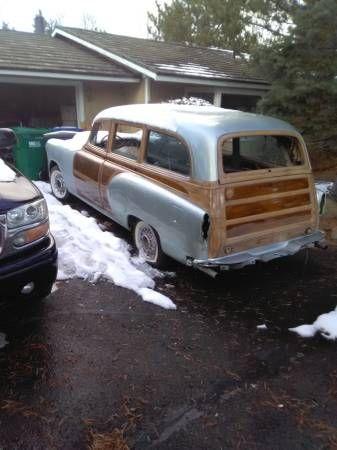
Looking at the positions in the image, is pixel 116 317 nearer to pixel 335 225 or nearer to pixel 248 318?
pixel 248 318

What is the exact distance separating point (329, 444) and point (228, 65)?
12.9 m

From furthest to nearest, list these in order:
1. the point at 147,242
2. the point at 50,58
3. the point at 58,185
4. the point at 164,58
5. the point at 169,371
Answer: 1. the point at 164,58
2. the point at 50,58
3. the point at 58,185
4. the point at 147,242
5. the point at 169,371

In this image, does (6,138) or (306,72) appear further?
(306,72)

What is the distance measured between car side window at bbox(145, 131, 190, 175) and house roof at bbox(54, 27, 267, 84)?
6.13m

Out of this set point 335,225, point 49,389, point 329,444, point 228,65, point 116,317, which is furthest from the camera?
point 228,65

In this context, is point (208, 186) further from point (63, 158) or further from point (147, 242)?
point (63, 158)

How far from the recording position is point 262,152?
15.2 feet

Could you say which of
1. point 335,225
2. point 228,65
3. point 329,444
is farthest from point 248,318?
point 228,65

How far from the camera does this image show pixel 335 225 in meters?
6.25

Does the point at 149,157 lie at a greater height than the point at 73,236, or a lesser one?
greater

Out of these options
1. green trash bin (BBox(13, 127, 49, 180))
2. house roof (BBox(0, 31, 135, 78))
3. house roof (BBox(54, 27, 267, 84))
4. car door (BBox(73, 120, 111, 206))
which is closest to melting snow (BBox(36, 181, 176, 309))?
car door (BBox(73, 120, 111, 206))

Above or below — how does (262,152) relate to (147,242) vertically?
above

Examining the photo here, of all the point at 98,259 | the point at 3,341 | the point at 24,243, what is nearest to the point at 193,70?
the point at 98,259

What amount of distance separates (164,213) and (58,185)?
334 centimetres
